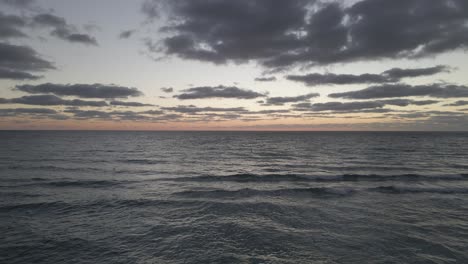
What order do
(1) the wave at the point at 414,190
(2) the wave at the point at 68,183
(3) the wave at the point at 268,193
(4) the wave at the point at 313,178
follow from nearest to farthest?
(3) the wave at the point at 268,193
(1) the wave at the point at 414,190
(2) the wave at the point at 68,183
(4) the wave at the point at 313,178

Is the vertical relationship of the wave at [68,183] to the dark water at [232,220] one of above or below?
below

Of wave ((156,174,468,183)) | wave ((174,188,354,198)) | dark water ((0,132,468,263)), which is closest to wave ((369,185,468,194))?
dark water ((0,132,468,263))

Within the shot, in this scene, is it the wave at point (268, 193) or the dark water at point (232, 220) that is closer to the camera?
the dark water at point (232, 220)

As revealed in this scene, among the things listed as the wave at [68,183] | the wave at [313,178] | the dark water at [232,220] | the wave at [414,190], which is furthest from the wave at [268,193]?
the wave at [68,183]

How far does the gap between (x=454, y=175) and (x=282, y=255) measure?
3156cm

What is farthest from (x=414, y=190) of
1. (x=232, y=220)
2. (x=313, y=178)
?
(x=232, y=220)

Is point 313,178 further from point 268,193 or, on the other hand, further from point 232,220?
point 232,220

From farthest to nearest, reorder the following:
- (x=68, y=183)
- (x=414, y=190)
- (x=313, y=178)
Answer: (x=313, y=178), (x=68, y=183), (x=414, y=190)

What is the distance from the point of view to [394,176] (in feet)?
96.0

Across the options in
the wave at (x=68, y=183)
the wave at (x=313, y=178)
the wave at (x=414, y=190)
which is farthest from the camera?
the wave at (x=313, y=178)

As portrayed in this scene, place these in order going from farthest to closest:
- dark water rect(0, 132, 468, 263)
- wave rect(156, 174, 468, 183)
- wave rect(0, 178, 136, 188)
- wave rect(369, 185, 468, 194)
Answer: wave rect(156, 174, 468, 183) < wave rect(0, 178, 136, 188) < wave rect(369, 185, 468, 194) < dark water rect(0, 132, 468, 263)

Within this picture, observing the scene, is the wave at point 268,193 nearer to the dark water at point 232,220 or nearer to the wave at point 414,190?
the dark water at point 232,220

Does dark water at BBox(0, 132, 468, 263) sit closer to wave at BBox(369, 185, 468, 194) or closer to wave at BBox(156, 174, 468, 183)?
wave at BBox(369, 185, 468, 194)

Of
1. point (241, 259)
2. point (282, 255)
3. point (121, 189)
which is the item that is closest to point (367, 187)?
point (282, 255)
